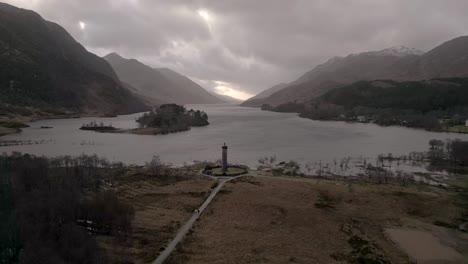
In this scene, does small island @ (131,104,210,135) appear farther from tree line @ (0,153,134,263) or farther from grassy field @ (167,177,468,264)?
tree line @ (0,153,134,263)

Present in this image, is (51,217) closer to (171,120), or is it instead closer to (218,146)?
(218,146)

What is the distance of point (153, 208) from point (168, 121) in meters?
104

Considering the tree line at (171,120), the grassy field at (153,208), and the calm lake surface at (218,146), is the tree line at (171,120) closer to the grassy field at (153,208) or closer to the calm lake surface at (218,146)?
the calm lake surface at (218,146)

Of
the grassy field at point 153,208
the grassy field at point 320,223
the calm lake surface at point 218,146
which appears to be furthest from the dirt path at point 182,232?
the calm lake surface at point 218,146

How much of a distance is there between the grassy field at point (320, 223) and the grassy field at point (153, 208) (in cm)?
232

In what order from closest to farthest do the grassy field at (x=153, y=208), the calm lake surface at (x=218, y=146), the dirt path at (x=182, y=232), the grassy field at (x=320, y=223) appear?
the dirt path at (x=182, y=232) < the grassy field at (x=153, y=208) < the grassy field at (x=320, y=223) < the calm lake surface at (x=218, y=146)

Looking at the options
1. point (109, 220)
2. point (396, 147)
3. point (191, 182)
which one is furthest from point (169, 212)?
point (396, 147)

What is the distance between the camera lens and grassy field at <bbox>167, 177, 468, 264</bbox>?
2908 cm

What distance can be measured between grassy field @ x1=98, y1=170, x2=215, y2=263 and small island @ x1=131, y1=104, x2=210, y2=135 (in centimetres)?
7562

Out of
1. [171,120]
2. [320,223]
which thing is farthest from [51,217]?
[171,120]

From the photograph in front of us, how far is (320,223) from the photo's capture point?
122ft

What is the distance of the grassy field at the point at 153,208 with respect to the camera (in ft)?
92.1

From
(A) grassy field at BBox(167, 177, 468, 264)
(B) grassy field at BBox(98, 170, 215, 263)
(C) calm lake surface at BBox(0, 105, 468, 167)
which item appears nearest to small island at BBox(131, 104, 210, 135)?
(C) calm lake surface at BBox(0, 105, 468, 167)

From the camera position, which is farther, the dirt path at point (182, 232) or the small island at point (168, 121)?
the small island at point (168, 121)
